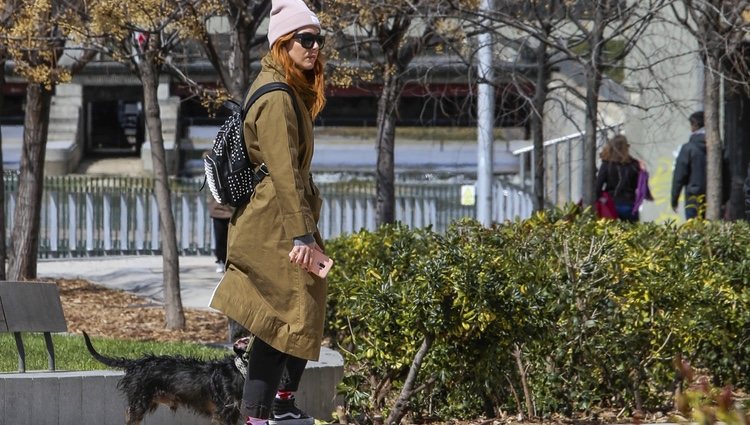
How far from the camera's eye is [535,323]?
658 cm

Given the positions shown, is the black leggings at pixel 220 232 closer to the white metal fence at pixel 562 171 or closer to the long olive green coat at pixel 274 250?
the white metal fence at pixel 562 171

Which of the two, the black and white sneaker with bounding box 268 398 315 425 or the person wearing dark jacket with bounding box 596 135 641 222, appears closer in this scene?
the black and white sneaker with bounding box 268 398 315 425

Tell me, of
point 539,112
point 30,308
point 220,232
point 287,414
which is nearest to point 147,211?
point 220,232

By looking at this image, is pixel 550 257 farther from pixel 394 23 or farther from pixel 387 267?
pixel 394 23

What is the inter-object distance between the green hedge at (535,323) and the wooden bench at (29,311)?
1676 mm

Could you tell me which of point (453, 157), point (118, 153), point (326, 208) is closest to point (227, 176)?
point (326, 208)

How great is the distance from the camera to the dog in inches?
232

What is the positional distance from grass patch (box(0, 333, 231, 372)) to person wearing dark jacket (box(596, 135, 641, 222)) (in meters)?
6.70

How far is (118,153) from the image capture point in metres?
34.2

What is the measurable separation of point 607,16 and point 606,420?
4949mm

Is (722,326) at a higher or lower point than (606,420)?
higher

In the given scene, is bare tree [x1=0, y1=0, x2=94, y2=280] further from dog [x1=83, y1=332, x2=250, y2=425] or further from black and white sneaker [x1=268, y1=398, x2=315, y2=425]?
black and white sneaker [x1=268, y1=398, x2=315, y2=425]

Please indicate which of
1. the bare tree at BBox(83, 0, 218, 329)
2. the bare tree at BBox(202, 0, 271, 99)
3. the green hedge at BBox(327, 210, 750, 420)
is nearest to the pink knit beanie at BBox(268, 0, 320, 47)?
the green hedge at BBox(327, 210, 750, 420)

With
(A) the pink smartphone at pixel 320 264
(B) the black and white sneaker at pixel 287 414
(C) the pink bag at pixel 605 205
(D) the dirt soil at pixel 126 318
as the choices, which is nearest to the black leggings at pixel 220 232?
(D) the dirt soil at pixel 126 318
